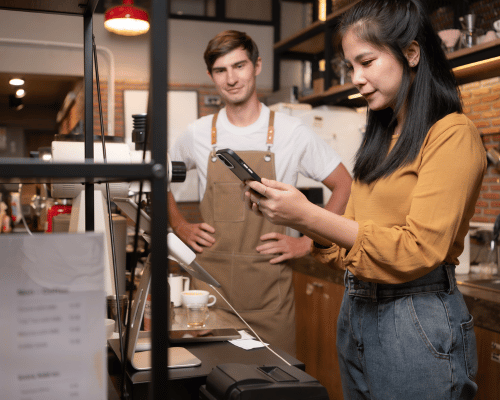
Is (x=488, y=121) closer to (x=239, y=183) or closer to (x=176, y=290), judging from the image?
(x=239, y=183)

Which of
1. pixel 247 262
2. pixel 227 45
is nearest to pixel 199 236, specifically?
pixel 247 262

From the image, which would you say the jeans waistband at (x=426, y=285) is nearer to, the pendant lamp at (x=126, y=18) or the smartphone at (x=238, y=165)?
the smartphone at (x=238, y=165)

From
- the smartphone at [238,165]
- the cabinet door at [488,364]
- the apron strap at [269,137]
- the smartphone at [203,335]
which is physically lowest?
the cabinet door at [488,364]

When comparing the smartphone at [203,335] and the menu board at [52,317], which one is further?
the smartphone at [203,335]

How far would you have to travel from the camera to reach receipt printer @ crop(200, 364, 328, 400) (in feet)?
2.66

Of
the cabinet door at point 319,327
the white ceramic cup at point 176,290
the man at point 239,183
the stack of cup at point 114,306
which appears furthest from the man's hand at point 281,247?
the stack of cup at point 114,306

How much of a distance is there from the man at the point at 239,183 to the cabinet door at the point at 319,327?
62 centimetres

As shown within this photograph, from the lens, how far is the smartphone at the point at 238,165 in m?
1.17

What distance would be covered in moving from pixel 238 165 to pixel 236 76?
1147 millimetres

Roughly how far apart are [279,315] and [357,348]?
980 millimetres

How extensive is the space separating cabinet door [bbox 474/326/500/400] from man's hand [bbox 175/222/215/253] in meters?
1.13

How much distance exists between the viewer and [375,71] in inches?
45.7

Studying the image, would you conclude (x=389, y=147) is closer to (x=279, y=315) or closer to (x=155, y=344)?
(x=155, y=344)

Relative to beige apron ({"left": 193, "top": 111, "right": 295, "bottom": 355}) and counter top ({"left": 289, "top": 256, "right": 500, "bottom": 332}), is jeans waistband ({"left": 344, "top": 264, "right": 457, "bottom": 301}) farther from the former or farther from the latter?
beige apron ({"left": 193, "top": 111, "right": 295, "bottom": 355})
